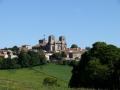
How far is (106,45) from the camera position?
63.5 meters

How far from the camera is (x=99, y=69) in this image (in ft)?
186

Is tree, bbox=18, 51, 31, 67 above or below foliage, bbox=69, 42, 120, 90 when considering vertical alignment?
above

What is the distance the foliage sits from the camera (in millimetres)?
54750

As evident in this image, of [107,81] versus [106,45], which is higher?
[106,45]

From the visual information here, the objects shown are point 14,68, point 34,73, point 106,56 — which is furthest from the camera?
point 14,68

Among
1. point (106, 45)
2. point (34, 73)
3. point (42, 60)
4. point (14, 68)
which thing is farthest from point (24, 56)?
point (106, 45)

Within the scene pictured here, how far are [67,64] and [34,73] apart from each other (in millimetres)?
33964

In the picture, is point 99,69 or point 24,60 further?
point 24,60

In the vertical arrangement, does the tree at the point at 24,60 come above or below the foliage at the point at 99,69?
above

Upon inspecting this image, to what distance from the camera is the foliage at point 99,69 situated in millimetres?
54750

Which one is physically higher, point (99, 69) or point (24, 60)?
point (24, 60)

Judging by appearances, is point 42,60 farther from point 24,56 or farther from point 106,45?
point 106,45

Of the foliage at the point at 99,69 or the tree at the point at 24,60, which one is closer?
the foliage at the point at 99,69

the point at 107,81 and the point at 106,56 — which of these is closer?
the point at 107,81
